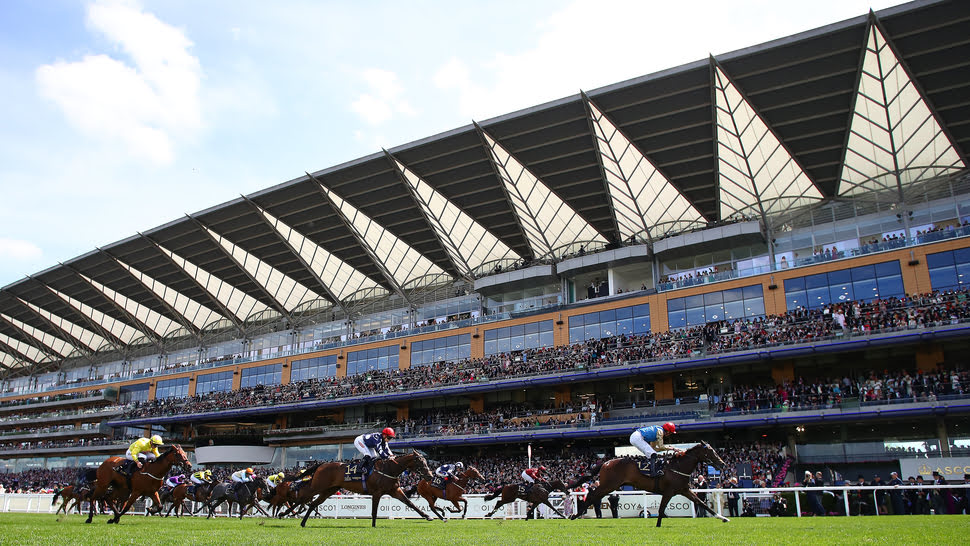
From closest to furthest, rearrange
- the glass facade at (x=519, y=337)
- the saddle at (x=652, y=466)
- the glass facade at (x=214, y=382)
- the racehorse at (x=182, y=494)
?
the saddle at (x=652, y=466) < the racehorse at (x=182, y=494) < the glass facade at (x=519, y=337) < the glass facade at (x=214, y=382)

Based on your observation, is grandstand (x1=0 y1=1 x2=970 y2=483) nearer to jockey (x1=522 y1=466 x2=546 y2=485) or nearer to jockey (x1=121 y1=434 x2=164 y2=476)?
jockey (x1=522 y1=466 x2=546 y2=485)

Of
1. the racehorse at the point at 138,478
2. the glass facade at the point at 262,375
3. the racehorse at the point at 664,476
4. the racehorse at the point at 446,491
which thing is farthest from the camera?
the glass facade at the point at 262,375

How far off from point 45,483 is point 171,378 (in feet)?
51.3

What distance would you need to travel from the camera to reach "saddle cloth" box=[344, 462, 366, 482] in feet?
57.7

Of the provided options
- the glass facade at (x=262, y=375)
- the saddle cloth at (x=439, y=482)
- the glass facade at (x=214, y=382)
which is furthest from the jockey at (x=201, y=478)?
the glass facade at (x=214, y=382)

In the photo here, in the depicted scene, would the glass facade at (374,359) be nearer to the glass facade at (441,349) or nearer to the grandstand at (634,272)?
the grandstand at (634,272)

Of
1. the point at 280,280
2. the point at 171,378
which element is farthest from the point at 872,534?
the point at 171,378

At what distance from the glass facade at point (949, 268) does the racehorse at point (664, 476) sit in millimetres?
31423

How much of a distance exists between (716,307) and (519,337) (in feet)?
51.0

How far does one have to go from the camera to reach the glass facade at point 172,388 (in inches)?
3012

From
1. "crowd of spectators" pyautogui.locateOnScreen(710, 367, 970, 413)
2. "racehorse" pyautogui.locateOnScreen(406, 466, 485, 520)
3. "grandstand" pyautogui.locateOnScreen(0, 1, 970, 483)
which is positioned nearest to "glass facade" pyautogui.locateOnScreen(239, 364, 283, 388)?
"grandstand" pyautogui.locateOnScreen(0, 1, 970, 483)

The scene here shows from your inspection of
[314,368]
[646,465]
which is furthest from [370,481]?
[314,368]

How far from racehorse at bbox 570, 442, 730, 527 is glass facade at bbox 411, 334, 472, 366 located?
4050 centimetres

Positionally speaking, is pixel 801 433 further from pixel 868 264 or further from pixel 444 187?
pixel 444 187
